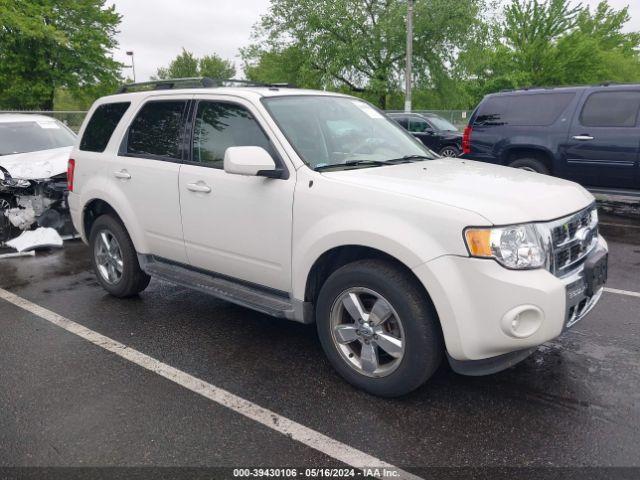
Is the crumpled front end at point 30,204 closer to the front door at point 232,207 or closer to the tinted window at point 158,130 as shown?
the tinted window at point 158,130

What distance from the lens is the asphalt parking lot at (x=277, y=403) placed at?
111 inches

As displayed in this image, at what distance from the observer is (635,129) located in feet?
26.2

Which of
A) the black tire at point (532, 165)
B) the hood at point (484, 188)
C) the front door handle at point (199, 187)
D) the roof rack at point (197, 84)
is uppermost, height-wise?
the roof rack at point (197, 84)

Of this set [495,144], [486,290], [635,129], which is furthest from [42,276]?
[635,129]

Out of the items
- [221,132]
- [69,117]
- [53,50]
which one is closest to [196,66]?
[53,50]

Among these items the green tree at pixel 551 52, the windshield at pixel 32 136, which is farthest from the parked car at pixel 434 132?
the green tree at pixel 551 52

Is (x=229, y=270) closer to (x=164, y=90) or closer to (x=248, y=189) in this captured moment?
(x=248, y=189)

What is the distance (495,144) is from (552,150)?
3.01 ft

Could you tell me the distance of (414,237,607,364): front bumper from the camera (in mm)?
2809

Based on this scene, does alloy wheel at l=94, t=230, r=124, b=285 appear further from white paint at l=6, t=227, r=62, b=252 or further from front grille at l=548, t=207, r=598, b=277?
front grille at l=548, t=207, r=598, b=277

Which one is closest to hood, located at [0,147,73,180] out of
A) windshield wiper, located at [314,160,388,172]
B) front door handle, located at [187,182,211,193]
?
front door handle, located at [187,182,211,193]

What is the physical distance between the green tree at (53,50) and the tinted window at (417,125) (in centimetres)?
2138

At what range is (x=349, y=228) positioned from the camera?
3.22 metres

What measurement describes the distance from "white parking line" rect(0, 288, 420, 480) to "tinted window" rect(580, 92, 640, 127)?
724 cm
